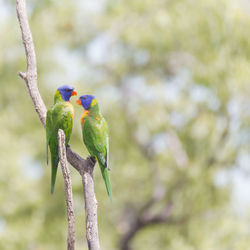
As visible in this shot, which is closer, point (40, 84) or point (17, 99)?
point (40, 84)

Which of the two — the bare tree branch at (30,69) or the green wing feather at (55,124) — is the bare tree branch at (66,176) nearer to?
the green wing feather at (55,124)

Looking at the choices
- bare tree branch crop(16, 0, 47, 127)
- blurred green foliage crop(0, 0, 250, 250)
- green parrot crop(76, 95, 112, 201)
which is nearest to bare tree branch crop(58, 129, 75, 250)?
green parrot crop(76, 95, 112, 201)

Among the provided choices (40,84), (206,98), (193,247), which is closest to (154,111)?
(206,98)

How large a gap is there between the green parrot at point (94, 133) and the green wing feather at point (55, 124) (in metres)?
0.12

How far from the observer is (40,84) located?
11.4m

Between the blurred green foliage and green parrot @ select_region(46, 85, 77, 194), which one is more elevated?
the blurred green foliage

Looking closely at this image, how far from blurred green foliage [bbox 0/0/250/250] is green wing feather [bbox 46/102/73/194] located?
16.5 feet

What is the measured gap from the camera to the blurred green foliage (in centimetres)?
781

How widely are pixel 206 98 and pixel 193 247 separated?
A: 3116mm

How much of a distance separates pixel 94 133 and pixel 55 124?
22 cm

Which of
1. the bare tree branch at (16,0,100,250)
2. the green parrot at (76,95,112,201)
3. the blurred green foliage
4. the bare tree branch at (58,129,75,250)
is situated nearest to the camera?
the bare tree branch at (58,129,75,250)

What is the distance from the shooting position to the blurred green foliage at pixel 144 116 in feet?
25.6

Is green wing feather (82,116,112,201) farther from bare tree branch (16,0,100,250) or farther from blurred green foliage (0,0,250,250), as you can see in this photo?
blurred green foliage (0,0,250,250)

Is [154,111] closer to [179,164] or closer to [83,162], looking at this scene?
[179,164]
